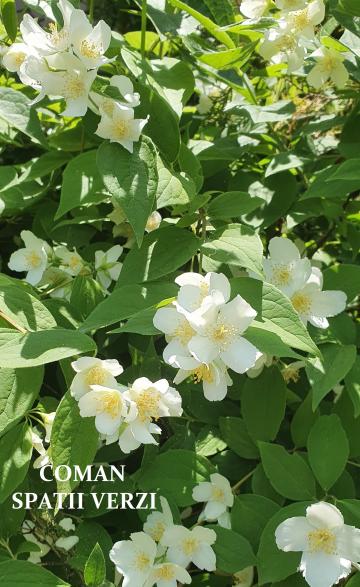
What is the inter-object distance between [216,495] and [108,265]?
51 centimetres

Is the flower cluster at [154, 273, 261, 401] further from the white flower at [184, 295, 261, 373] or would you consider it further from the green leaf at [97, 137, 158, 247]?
the green leaf at [97, 137, 158, 247]

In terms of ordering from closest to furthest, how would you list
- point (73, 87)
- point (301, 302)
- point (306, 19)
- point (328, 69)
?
point (73, 87), point (301, 302), point (306, 19), point (328, 69)

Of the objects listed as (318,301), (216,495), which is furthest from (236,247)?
(216,495)

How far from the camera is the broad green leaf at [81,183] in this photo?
1.37 metres

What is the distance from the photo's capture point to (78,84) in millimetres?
1234

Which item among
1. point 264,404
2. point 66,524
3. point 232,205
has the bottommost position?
point 66,524

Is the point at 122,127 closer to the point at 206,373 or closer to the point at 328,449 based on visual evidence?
the point at 206,373

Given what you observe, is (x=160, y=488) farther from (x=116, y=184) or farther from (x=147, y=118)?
(x=147, y=118)

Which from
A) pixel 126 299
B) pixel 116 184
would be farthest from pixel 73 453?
pixel 116 184

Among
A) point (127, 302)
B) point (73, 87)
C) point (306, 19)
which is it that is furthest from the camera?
point (306, 19)

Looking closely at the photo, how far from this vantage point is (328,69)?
61.7 inches

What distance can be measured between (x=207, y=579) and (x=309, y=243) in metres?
0.86

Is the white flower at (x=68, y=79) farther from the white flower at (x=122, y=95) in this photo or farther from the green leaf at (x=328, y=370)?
the green leaf at (x=328, y=370)

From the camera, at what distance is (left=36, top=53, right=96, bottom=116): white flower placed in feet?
3.99
